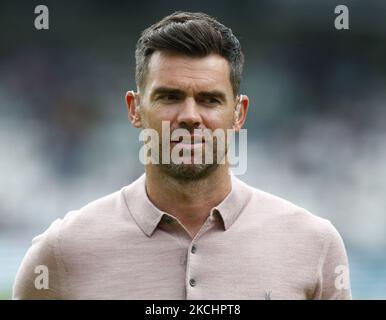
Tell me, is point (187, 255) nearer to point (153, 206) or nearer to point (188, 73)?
point (153, 206)

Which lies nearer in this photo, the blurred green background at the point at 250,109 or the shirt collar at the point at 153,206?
the shirt collar at the point at 153,206

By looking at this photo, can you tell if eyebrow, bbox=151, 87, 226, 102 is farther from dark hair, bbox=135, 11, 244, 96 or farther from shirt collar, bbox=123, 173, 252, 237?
shirt collar, bbox=123, 173, 252, 237

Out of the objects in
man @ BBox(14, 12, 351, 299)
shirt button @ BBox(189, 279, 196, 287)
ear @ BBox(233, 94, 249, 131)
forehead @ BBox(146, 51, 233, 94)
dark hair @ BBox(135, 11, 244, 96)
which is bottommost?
shirt button @ BBox(189, 279, 196, 287)

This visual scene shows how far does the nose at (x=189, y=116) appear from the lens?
5.22ft

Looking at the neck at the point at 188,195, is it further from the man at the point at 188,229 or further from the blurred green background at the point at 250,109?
the blurred green background at the point at 250,109

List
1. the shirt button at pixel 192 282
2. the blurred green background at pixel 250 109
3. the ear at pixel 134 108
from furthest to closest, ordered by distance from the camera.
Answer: the blurred green background at pixel 250 109 < the ear at pixel 134 108 < the shirt button at pixel 192 282

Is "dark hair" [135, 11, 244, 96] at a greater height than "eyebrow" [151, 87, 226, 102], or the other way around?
"dark hair" [135, 11, 244, 96]

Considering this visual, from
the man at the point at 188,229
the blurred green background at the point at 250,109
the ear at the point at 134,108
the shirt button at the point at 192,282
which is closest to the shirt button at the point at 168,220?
the man at the point at 188,229

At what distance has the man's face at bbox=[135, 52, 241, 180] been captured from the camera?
1612mm

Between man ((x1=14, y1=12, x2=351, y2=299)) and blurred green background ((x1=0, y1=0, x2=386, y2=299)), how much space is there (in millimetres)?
3163

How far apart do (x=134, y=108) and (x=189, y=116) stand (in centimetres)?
27

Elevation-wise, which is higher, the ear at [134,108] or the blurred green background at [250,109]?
the blurred green background at [250,109]

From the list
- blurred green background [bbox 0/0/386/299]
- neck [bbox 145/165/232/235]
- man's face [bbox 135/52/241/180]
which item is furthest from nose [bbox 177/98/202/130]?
blurred green background [bbox 0/0/386/299]

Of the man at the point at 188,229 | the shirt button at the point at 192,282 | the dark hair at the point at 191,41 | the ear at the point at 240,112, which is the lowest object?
the shirt button at the point at 192,282
